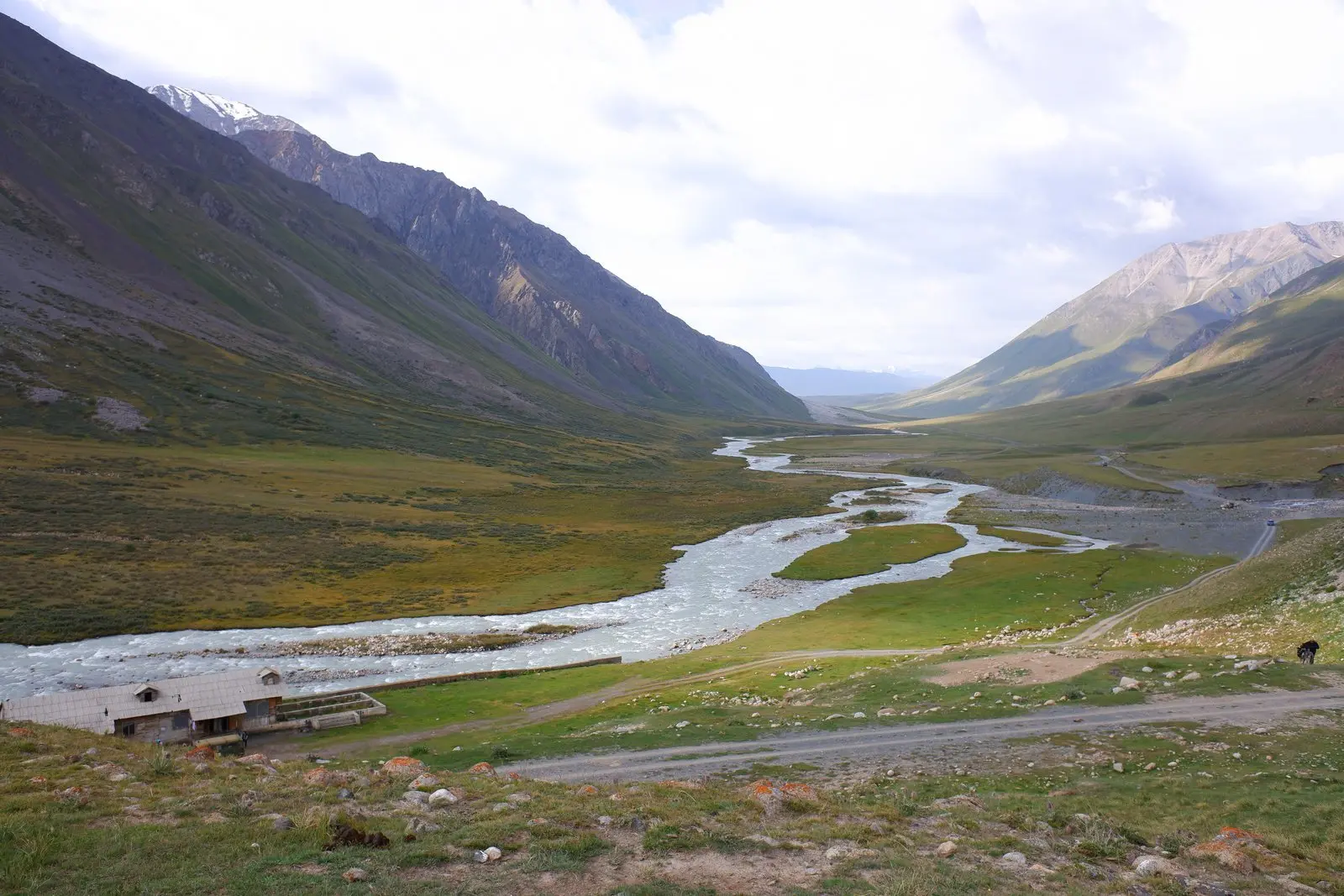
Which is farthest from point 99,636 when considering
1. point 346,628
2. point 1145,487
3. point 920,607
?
point 1145,487

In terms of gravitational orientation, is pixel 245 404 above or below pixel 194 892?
above

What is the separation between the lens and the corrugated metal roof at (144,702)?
32.6 meters

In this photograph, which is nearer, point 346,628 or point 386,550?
point 346,628

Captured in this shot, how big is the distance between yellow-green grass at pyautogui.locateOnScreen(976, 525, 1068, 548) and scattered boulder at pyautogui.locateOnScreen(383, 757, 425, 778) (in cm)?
9422

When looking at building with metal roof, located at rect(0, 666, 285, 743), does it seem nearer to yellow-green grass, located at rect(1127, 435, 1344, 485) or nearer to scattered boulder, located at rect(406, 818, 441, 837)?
scattered boulder, located at rect(406, 818, 441, 837)

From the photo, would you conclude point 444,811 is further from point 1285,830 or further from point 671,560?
point 671,560

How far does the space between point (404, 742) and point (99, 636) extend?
37.4m

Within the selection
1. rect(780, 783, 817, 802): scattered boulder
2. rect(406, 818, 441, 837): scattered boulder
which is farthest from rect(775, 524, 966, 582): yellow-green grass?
rect(406, 818, 441, 837): scattered boulder

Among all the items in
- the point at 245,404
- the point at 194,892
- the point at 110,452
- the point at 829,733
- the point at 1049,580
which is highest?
the point at 245,404

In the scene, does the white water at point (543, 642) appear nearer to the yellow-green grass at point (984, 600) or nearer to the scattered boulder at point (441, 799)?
the yellow-green grass at point (984, 600)

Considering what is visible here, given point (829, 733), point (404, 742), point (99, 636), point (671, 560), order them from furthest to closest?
point (671, 560) → point (99, 636) → point (404, 742) → point (829, 733)

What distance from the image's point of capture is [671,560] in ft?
314

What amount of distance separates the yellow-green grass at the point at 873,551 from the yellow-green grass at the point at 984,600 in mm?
8004

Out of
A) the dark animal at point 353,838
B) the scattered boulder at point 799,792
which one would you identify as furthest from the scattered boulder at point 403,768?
the scattered boulder at point 799,792
